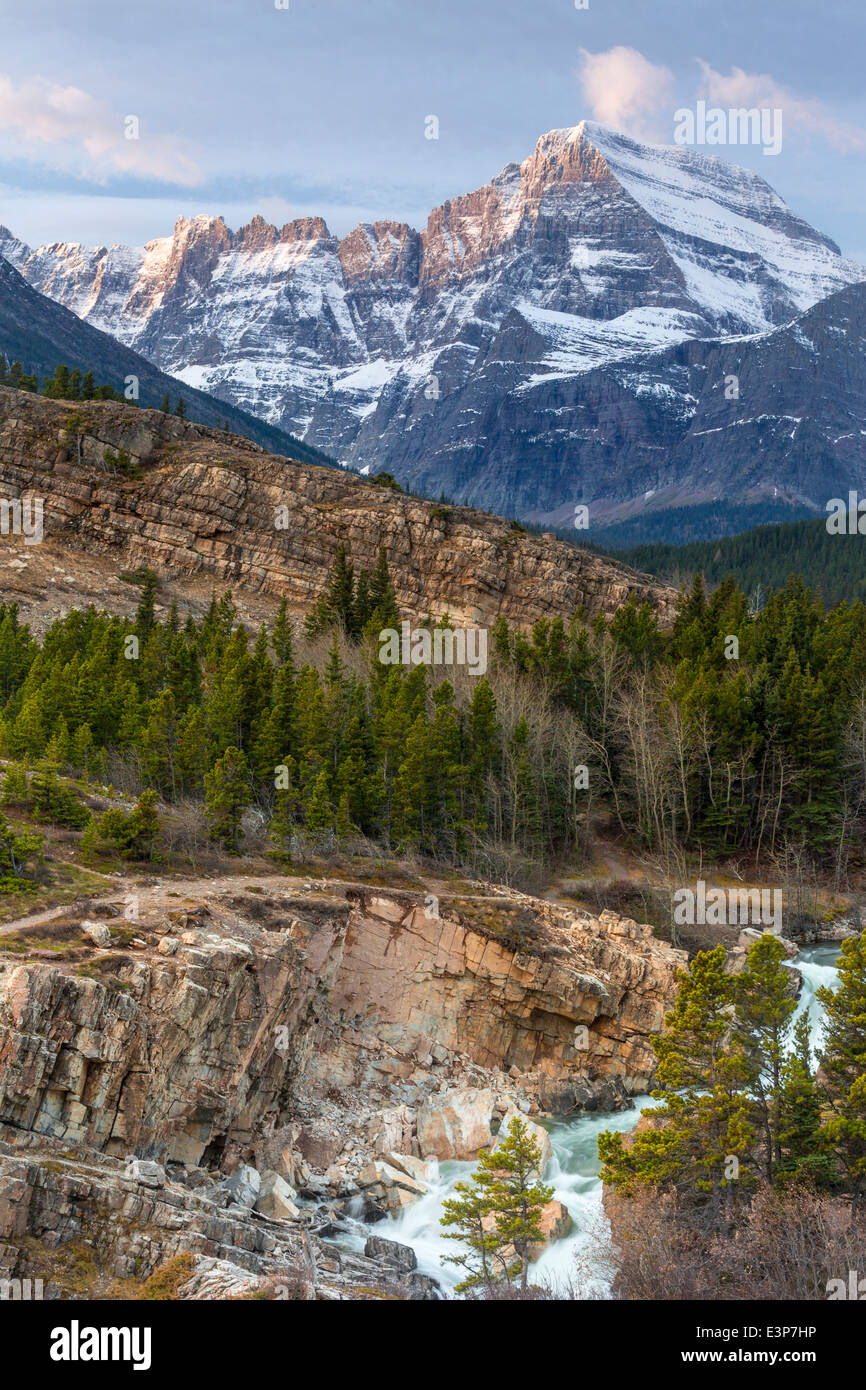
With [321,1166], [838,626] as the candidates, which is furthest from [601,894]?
[838,626]

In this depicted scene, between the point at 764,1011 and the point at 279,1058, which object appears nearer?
the point at 764,1011

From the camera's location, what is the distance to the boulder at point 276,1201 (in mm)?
26750

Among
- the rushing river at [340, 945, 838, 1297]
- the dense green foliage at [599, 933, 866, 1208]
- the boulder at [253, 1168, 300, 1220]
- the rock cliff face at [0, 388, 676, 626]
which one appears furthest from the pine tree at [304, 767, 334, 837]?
the rock cliff face at [0, 388, 676, 626]

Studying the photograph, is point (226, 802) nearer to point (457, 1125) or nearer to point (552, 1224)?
point (457, 1125)

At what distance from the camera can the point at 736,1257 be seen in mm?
21656

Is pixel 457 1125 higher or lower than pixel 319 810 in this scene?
lower

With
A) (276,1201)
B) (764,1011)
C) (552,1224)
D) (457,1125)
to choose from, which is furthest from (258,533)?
(764,1011)

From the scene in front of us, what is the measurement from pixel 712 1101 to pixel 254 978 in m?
13.9

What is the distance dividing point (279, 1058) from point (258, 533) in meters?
69.9

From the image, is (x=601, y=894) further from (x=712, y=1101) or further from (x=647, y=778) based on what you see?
(x=712, y=1101)

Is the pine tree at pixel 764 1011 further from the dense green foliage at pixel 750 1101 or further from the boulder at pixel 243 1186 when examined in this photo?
the boulder at pixel 243 1186

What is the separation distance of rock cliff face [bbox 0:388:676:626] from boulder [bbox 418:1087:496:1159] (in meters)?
60.1

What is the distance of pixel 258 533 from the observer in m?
96.2

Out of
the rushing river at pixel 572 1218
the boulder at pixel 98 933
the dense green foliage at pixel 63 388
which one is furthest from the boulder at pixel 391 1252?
the dense green foliage at pixel 63 388
